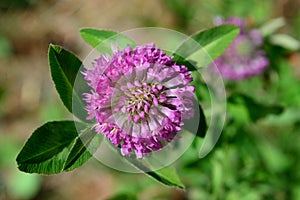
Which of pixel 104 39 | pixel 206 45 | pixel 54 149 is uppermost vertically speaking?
pixel 206 45

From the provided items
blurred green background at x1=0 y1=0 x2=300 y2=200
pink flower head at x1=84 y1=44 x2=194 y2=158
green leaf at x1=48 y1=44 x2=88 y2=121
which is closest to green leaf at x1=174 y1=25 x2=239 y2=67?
pink flower head at x1=84 y1=44 x2=194 y2=158

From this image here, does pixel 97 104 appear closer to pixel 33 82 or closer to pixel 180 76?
pixel 180 76

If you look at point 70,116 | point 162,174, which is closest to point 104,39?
point 162,174

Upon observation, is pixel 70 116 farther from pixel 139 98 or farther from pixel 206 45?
pixel 139 98

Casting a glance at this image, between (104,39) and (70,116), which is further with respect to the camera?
(70,116)

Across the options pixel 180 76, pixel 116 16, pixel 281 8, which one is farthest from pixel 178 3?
pixel 180 76
